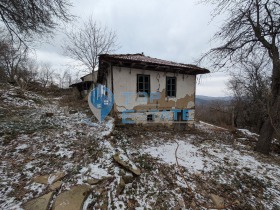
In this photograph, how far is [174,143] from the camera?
5742 millimetres

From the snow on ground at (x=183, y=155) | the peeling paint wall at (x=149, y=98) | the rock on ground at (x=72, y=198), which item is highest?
the peeling paint wall at (x=149, y=98)

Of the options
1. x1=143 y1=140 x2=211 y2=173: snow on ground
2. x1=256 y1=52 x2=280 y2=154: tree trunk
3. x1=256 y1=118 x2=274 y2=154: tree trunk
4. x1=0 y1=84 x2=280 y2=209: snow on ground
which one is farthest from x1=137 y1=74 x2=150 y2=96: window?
x1=256 y1=118 x2=274 y2=154: tree trunk

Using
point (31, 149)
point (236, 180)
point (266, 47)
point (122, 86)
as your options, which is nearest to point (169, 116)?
point (122, 86)

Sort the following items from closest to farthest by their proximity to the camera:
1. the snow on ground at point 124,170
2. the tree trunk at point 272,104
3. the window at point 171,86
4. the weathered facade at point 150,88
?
the snow on ground at point 124,170, the tree trunk at point 272,104, the weathered facade at point 150,88, the window at point 171,86

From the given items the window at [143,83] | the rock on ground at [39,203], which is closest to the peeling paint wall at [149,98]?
the window at [143,83]

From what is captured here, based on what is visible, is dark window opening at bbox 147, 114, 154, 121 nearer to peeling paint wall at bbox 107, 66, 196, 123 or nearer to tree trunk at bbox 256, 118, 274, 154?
peeling paint wall at bbox 107, 66, 196, 123

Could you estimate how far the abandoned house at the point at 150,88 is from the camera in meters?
6.71

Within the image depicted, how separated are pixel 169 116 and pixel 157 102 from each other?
1.21m

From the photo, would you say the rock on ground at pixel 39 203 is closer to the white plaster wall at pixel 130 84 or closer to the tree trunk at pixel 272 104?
the white plaster wall at pixel 130 84

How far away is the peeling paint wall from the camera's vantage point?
684cm

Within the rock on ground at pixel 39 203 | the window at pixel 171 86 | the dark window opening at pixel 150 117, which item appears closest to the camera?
the rock on ground at pixel 39 203

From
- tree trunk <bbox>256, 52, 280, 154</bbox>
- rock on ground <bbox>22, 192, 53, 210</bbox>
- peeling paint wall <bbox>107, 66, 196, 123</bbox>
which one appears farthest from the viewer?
peeling paint wall <bbox>107, 66, 196, 123</bbox>

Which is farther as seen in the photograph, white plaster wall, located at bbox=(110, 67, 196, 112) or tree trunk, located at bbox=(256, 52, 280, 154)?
white plaster wall, located at bbox=(110, 67, 196, 112)

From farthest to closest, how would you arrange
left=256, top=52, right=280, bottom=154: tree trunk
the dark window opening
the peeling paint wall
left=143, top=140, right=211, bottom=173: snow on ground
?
the dark window opening
the peeling paint wall
left=256, top=52, right=280, bottom=154: tree trunk
left=143, top=140, right=211, bottom=173: snow on ground
